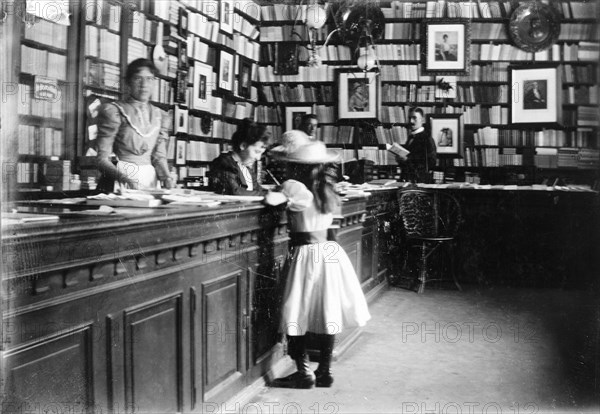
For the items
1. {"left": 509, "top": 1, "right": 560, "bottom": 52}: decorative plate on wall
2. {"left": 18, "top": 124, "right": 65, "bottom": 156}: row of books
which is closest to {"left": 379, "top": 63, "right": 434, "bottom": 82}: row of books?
{"left": 509, "top": 1, "right": 560, "bottom": 52}: decorative plate on wall

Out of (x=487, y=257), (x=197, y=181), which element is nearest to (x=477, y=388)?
(x=487, y=257)

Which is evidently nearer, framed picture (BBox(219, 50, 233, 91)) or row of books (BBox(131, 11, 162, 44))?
Result: row of books (BBox(131, 11, 162, 44))

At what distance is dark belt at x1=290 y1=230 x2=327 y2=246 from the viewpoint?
307cm

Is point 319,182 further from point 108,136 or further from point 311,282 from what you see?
point 108,136

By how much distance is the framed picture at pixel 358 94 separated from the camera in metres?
7.99

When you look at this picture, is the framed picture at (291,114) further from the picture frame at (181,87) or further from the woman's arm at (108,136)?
the woman's arm at (108,136)

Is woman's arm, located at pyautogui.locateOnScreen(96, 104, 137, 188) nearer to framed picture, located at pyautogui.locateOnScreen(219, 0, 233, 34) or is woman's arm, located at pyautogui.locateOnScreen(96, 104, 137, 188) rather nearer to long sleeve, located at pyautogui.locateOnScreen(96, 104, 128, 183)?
long sleeve, located at pyautogui.locateOnScreen(96, 104, 128, 183)

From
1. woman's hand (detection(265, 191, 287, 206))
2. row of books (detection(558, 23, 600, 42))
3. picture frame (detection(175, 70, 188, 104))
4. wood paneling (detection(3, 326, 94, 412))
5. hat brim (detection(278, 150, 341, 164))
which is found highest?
row of books (detection(558, 23, 600, 42))

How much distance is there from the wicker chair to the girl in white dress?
8.56 feet

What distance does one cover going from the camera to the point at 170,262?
7.14 ft

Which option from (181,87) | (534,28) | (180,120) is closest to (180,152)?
(180,120)

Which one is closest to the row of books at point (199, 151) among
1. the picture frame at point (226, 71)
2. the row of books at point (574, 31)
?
the picture frame at point (226, 71)

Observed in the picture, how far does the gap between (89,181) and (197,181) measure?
1.81 metres

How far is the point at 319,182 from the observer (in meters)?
3.07
